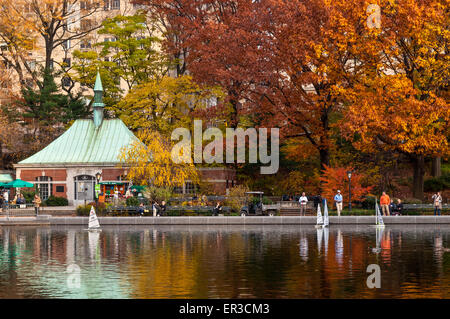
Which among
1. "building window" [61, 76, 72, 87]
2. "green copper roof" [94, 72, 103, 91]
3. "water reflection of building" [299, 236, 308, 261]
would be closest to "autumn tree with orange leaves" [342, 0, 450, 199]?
"water reflection of building" [299, 236, 308, 261]

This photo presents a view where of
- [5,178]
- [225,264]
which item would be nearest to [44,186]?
[5,178]

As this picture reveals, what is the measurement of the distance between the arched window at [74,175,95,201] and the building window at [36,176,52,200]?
2396 millimetres

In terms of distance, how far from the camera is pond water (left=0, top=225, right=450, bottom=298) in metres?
17.0

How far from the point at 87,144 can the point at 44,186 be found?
218 inches

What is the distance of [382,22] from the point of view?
4909 cm

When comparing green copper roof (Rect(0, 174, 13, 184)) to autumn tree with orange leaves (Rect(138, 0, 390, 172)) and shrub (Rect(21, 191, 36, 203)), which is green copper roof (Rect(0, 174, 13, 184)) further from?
autumn tree with orange leaves (Rect(138, 0, 390, 172))

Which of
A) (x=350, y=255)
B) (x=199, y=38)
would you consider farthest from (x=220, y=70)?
(x=350, y=255)

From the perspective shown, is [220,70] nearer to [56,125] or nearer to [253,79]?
[253,79]

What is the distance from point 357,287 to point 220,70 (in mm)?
38285

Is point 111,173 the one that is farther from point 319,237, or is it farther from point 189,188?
point 319,237

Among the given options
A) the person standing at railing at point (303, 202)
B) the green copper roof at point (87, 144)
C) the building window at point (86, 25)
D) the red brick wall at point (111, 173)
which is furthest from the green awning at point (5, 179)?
the person standing at railing at point (303, 202)

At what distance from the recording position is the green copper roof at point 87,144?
62.3 meters

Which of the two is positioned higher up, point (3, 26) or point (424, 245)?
point (3, 26)
